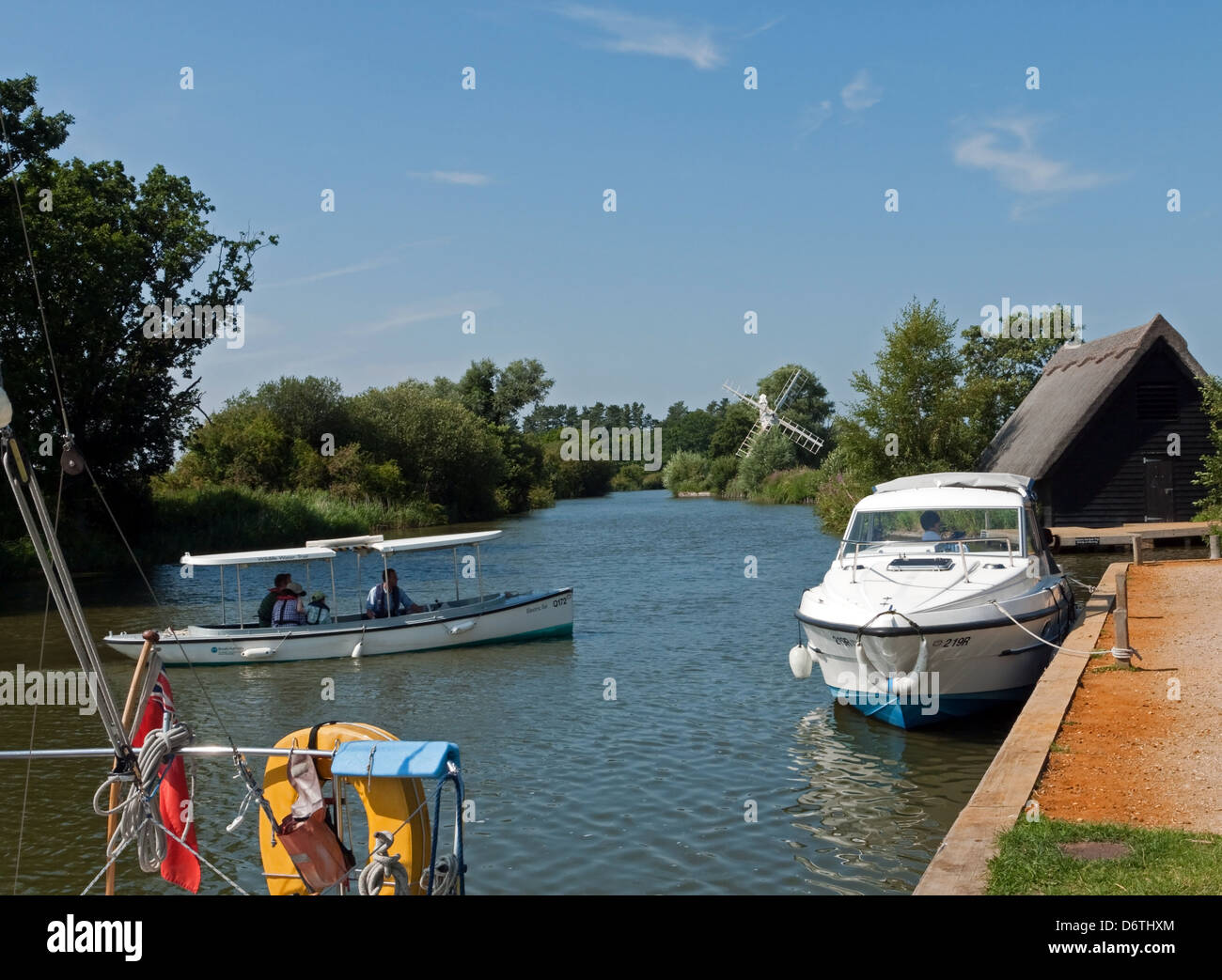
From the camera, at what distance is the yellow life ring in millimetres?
6676

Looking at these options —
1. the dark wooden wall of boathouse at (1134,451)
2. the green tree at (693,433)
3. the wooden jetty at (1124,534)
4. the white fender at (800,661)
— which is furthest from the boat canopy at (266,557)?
the green tree at (693,433)

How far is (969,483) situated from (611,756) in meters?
7.46

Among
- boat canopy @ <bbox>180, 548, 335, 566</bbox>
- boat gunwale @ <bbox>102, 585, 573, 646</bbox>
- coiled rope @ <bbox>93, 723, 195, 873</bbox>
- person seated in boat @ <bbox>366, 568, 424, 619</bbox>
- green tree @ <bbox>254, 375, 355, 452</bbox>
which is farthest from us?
green tree @ <bbox>254, 375, 355, 452</bbox>

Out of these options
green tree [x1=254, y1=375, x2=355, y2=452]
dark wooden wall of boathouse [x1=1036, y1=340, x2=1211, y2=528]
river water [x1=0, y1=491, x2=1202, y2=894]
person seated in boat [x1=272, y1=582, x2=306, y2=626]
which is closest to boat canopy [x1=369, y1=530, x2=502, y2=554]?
person seated in boat [x1=272, y1=582, x2=306, y2=626]

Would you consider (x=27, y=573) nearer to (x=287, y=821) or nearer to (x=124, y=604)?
(x=124, y=604)

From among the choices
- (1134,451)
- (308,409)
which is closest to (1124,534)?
(1134,451)

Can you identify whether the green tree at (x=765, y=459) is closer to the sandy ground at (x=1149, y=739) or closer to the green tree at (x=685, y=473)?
the green tree at (x=685, y=473)

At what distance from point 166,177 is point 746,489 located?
5794 cm

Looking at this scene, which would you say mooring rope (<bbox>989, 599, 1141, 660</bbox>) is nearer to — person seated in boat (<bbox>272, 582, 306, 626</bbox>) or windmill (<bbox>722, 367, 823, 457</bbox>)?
person seated in boat (<bbox>272, 582, 306, 626</bbox>)

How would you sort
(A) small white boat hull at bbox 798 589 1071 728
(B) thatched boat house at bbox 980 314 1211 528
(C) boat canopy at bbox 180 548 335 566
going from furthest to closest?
(B) thatched boat house at bbox 980 314 1211 528
(C) boat canopy at bbox 180 548 335 566
(A) small white boat hull at bbox 798 589 1071 728

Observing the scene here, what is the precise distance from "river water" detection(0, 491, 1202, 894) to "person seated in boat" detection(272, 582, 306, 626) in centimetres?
103


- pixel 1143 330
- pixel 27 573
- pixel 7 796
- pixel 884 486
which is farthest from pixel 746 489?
pixel 7 796
